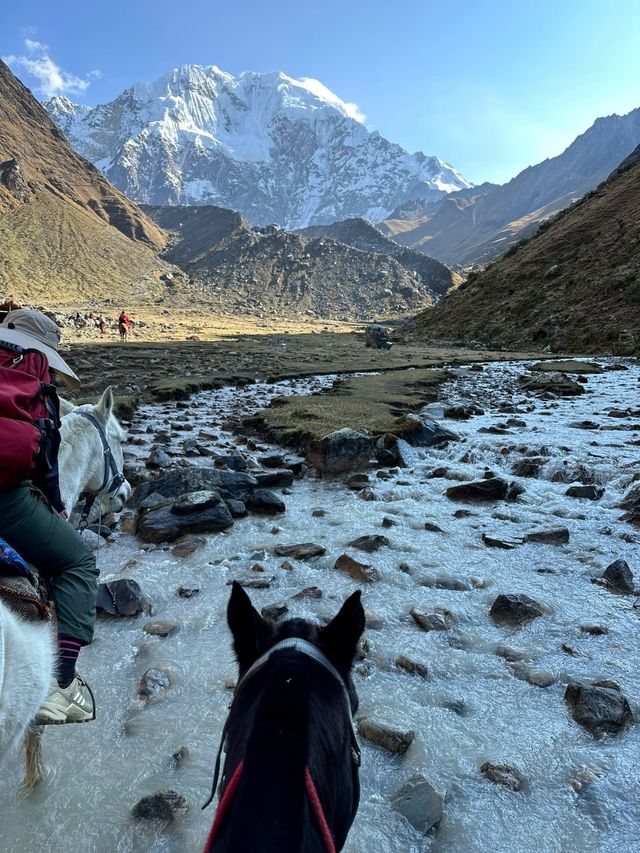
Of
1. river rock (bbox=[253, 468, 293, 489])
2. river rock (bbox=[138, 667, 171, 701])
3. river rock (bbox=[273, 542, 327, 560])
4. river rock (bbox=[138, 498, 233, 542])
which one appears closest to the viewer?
river rock (bbox=[138, 667, 171, 701])

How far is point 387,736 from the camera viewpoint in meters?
2.98

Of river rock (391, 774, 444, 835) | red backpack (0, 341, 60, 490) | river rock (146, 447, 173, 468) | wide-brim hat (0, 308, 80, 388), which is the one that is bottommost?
river rock (391, 774, 444, 835)

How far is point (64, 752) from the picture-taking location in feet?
9.71

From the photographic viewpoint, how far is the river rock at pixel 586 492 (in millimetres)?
6798

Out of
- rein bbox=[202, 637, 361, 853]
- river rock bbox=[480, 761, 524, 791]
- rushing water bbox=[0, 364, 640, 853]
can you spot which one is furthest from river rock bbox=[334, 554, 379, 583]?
rein bbox=[202, 637, 361, 853]

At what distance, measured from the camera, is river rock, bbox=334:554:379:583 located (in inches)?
194

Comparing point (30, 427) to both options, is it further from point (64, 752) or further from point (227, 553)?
point (227, 553)

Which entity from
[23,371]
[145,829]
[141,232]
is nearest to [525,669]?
[145,829]

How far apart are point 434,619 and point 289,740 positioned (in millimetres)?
3097

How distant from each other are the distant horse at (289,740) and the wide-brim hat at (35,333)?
2280 mm

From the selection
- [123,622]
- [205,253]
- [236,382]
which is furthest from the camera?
[205,253]

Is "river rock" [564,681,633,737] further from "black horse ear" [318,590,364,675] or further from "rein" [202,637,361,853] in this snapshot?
"black horse ear" [318,590,364,675]

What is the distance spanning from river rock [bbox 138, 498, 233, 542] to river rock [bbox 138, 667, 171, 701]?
2.37 m

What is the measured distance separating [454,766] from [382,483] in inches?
201
